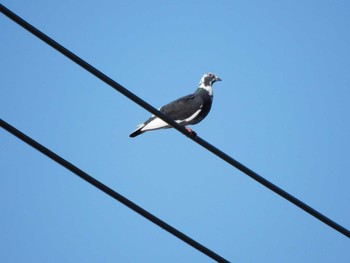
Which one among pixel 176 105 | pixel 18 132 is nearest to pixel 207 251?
pixel 18 132

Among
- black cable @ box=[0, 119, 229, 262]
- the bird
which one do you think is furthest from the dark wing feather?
black cable @ box=[0, 119, 229, 262]

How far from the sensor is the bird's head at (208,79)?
32.5 ft

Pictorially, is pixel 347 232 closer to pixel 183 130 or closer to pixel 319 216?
pixel 319 216

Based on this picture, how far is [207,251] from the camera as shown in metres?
3.95

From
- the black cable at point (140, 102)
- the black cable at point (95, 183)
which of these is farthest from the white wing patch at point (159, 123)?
the black cable at point (95, 183)

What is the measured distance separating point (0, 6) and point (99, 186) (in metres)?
1.25

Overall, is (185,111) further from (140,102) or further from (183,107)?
(140,102)

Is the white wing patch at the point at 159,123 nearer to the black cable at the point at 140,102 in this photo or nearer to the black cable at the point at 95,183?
the black cable at the point at 140,102

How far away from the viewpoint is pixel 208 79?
10086 mm

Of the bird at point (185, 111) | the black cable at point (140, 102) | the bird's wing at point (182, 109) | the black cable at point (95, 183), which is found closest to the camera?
the black cable at point (95, 183)

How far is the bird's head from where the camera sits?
9.92 m

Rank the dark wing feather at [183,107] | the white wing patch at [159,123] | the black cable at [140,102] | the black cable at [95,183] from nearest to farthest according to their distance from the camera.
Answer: the black cable at [95,183]
the black cable at [140,102]
the white wing patch at [159,123]
the dark wing feather at [183,107]

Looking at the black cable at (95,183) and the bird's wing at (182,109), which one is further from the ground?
the bird's wing at (182,109)

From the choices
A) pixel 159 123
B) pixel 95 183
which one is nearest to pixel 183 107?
pixel 159 123
